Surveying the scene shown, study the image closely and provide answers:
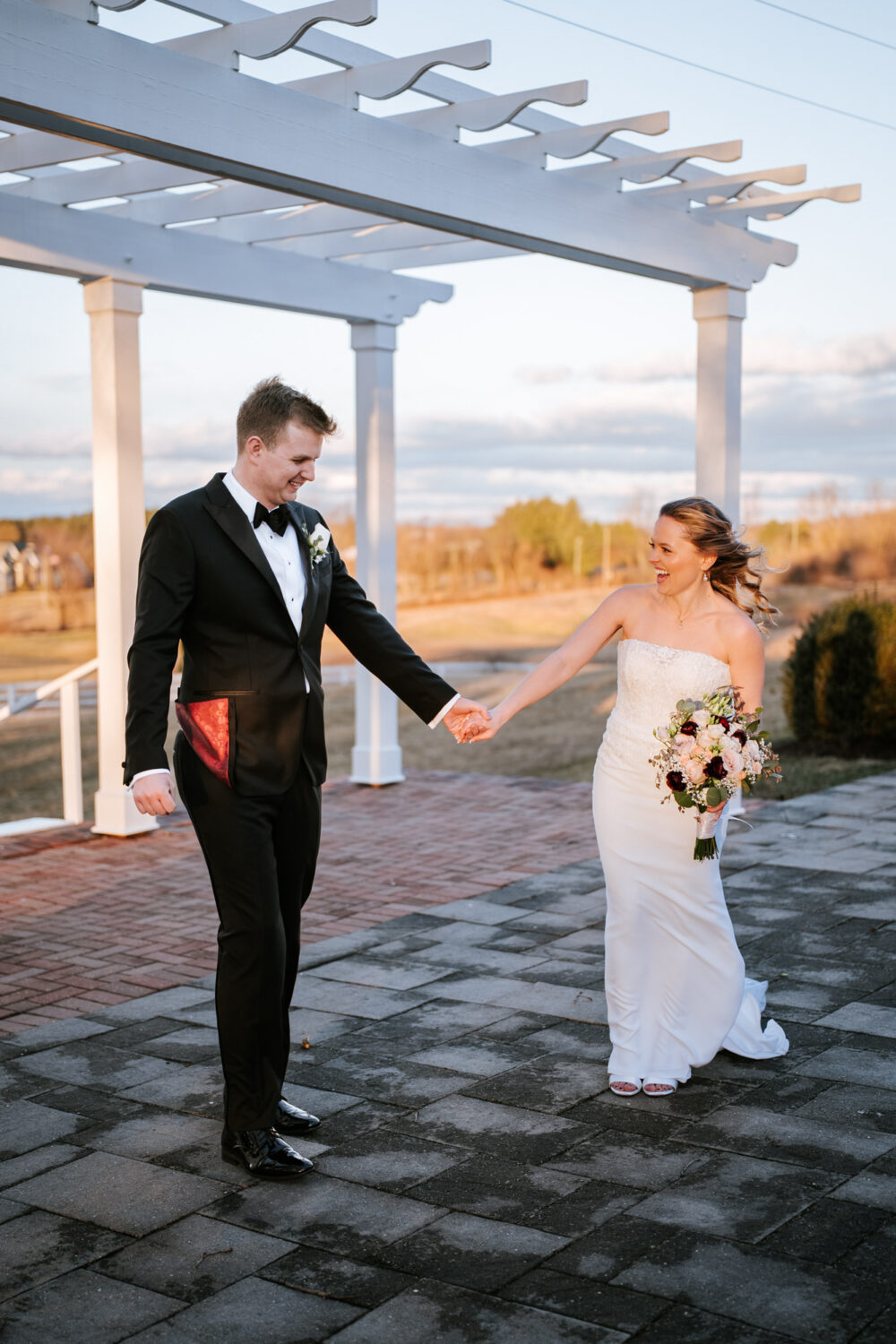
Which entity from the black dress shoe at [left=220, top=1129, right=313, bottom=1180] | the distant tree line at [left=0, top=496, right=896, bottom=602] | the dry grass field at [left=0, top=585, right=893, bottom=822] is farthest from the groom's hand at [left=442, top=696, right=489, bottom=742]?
the distant tree line at [left=0, top=496, right=896, bottom=602]

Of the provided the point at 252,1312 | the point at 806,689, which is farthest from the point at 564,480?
the point at 252,1312

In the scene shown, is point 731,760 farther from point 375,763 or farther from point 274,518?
point 375,763

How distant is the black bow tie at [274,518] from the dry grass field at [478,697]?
32.4 feet

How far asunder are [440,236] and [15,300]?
49.2ft

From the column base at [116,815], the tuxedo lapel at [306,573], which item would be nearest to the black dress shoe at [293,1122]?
the tuxedo lapel at [306,573]

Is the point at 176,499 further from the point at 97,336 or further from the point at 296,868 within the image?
the point at 97,336

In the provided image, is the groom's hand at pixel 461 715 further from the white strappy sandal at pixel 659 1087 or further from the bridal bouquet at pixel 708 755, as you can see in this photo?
the white strappy sandal at pixel 659 1087

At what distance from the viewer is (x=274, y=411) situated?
3.21 meters

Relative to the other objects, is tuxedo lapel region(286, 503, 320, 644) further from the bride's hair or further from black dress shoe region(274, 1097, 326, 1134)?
black dress shoe region(274, 1097, 326, 1134)

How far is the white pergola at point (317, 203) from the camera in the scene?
4629 mm

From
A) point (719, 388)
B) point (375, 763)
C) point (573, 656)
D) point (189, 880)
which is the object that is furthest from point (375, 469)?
point (573, 656)

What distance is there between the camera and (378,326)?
858 centimetres

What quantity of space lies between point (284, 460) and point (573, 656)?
124cm

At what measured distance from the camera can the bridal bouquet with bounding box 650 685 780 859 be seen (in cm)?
372
